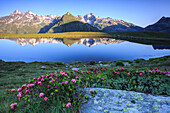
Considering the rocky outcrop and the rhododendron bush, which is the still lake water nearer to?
the rhododendron bush

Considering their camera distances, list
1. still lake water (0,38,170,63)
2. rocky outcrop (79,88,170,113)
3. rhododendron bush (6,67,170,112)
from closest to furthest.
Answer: rocky outcrop (79,88,170,113), rhododendron bush (6,67,170,112), still lake water (0,38,170,63)

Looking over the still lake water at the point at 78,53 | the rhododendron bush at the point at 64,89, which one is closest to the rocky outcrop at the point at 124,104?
the rhododendron bush at the point at 64,89

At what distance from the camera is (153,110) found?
344cm

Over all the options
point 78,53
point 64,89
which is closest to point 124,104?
point 64,89

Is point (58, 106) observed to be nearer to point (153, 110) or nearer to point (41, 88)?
point (41, 88)

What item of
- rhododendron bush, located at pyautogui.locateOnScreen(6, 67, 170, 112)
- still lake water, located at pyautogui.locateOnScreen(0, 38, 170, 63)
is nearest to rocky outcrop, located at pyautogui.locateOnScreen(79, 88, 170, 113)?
rhododendron bush, located at pyautogui.locateOnScreen(6, 67, 170, 112)

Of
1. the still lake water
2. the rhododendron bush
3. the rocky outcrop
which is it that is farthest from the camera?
the still lake water

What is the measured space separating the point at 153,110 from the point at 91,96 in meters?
2.22

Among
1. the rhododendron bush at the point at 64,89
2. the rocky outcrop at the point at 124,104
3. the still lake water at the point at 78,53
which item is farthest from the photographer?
the still lake water at the point at 78,53

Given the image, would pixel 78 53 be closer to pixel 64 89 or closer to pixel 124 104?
pixel 64 89

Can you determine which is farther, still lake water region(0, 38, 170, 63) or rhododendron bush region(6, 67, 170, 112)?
still lake water region(0, 38, 170, 63)

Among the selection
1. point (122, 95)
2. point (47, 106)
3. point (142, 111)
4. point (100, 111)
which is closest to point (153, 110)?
point (142, 111)

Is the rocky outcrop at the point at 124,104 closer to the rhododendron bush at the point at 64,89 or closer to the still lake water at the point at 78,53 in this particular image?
the rhododendron bush at the point at 64,89

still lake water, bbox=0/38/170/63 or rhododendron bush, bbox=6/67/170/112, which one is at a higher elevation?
rhododendron bush, bbox=6/67/170/112
